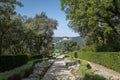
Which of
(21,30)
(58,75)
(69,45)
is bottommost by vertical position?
(58,75)

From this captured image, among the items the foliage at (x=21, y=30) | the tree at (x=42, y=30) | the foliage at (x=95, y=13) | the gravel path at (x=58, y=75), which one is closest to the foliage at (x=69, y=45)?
the foliage at (x=21, y=30)

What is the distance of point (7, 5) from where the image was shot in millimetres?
25172

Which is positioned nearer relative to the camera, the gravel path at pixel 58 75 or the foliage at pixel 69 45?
the gravel path at pixel 58 75

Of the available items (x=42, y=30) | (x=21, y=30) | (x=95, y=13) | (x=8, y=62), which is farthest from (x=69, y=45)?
(x=8, y=62)

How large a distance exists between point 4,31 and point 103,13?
15.1 m

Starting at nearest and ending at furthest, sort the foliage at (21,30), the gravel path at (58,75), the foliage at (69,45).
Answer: the gravel path at (58,75) < the foliage at (21,30) < the foliage at (69,45)

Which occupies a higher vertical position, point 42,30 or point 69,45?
point 42,30

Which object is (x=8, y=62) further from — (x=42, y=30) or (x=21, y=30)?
(x=42, y=30)

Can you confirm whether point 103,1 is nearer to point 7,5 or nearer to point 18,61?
point 7,5

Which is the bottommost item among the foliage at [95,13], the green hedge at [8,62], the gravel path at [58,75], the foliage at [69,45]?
the gravel path at [58,75]

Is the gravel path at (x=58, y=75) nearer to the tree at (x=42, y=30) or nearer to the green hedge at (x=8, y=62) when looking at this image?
the green hedge at (x=8, y=62)

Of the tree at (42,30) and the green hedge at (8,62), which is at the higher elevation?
the tree at (42,30)

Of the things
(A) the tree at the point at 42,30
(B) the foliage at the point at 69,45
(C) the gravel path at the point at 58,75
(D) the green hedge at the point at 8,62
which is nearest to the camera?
(C) the gravel path at the point at 58,75

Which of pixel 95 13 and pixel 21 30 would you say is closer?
pixel 95 13
